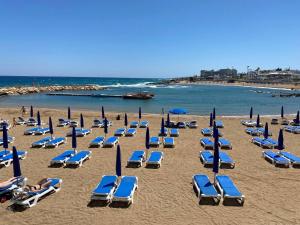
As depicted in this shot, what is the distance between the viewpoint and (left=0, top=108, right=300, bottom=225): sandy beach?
9.62 m

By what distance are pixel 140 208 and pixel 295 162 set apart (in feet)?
28.7

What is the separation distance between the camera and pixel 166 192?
11.6m

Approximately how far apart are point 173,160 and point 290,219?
23.3 feet

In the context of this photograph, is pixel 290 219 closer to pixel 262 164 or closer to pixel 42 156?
pixel 262 164

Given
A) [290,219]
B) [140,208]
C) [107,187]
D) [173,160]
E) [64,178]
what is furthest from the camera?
[173,160]

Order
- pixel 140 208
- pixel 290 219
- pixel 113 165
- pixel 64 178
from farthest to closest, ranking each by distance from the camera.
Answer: pixel 113 165, pixel 64 178, pixel 140 208, pixel 290 219

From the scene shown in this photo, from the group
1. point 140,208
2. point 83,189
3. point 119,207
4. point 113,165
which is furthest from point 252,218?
point 113,165

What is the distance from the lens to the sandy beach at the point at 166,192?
379 inches

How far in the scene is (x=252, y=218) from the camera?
9.66 meters

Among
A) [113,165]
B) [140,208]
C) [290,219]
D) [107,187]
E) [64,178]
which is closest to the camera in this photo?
[290,219]

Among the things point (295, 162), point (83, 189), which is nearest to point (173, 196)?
point (83, 189)

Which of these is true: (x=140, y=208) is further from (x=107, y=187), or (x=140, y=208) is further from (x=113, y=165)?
(x=113, y=165)

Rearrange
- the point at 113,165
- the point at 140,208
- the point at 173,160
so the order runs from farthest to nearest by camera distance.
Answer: the point at 173,160, the point at 113,165, the point at 140,208

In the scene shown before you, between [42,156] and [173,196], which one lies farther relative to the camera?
[42,156]
